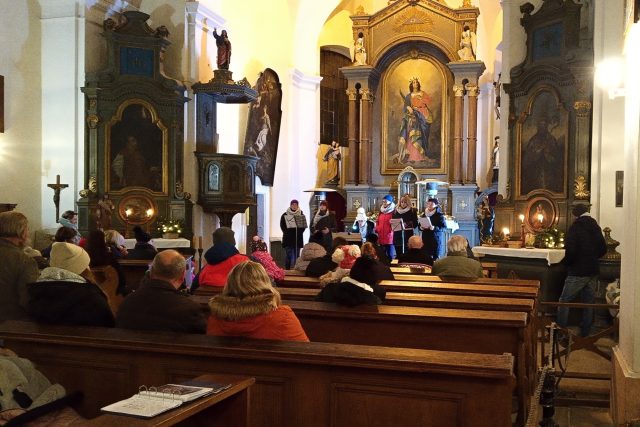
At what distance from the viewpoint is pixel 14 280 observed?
15.6ft

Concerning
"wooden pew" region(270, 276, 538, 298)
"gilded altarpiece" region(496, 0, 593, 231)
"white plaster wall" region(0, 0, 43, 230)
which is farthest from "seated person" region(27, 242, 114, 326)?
"gilded altarpiece" region(496, 0, 593, 231)

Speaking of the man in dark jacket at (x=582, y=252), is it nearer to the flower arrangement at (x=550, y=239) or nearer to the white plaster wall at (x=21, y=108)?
the flower arrangement at (x=550, y=239)

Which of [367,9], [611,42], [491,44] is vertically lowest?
[611,42]

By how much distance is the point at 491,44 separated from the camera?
20.9 metres

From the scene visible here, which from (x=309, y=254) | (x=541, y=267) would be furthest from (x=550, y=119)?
(x=309, y=254)

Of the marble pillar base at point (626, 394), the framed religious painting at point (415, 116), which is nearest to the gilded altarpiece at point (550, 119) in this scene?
the framed religious painting at point (415, 116)

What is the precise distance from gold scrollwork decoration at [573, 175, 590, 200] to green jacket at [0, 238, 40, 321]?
30.6 feet

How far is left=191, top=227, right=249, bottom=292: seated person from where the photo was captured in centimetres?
641

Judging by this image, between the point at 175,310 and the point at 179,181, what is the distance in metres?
10.2

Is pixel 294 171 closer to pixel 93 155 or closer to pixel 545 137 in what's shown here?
pixel 93 155

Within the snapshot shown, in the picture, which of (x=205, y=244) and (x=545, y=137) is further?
(x=205, y=244)

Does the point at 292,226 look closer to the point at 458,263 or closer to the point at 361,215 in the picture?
the point at 361,215

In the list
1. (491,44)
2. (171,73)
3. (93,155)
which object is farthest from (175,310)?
(491,44)

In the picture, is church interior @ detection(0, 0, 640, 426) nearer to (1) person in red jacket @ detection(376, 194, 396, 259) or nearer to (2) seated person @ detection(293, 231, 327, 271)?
(1) person in red jacket @ detection(376, 194, 396, 259)
